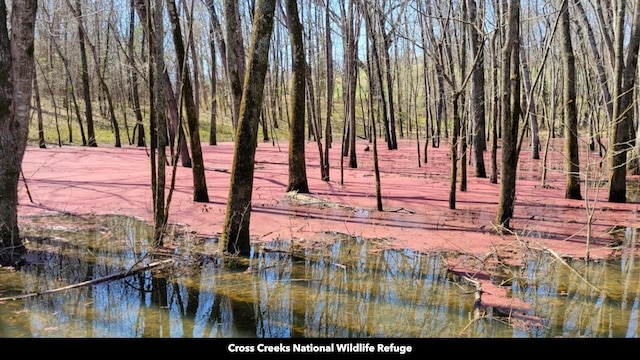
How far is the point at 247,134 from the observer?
6133 millimetres

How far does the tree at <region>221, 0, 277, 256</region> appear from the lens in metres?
5.97

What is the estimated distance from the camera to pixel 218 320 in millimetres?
4520

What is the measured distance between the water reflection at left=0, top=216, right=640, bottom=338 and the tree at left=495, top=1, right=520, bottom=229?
124 cm

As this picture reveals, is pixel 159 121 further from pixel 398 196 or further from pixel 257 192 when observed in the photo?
pixel 398 196

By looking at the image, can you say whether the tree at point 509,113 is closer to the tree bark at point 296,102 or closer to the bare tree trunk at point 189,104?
the tree bark at point 296,102

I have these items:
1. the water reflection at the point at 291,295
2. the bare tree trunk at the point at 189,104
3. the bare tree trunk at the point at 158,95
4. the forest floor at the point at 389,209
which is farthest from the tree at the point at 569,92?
the bare tree trunk at the point at 158,95

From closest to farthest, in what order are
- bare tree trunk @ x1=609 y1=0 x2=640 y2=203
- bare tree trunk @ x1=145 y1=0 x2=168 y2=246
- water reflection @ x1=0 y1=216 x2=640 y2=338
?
water reflection @ x1=0 y1=216 x2=640 y2=338 → bare tree trunk @ x1=145 y1=0 x2=168 y2=246 → bare tree trunk @ x1=609 y1=0 x2=640 y2=203

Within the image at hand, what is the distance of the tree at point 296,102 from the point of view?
32.4 ft

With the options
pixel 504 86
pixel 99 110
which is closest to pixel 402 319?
pixel 504 86

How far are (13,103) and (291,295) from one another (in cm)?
404

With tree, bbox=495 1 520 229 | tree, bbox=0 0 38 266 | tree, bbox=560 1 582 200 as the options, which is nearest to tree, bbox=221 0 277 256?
tree, bbox=0 0 38 266

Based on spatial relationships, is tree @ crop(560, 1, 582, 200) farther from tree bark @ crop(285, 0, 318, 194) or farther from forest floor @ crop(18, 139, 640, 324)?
tree bark @ crop(285, 0, 318, 194)

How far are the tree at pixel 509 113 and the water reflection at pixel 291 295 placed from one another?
124cm
